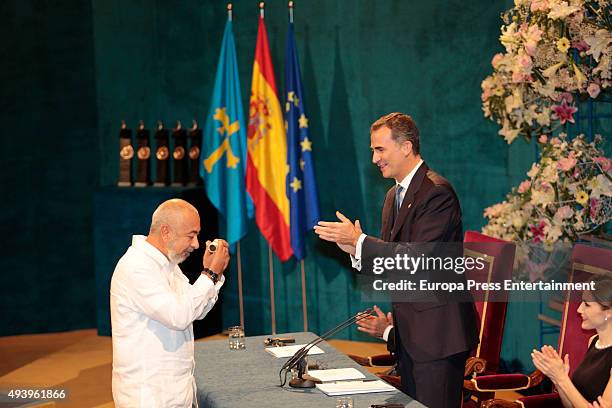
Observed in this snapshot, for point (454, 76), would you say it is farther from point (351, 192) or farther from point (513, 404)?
point (513, 404)

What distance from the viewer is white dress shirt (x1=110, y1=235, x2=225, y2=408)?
12.0 feet

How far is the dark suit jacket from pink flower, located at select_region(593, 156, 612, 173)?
58.3 inches

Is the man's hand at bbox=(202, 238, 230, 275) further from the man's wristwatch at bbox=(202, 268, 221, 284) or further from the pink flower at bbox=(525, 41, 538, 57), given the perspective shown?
the pink flower at bbox=(525, 41, 538, 57)

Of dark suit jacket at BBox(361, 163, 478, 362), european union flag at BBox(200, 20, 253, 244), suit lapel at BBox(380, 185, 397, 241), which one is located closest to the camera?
dark suit jacket at BBox(361, 163, 478, 362)

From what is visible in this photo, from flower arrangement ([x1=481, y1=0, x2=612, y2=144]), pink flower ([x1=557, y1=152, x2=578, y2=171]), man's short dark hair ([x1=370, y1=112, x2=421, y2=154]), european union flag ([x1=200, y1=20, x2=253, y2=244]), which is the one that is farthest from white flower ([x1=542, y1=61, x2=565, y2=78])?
european union flag ([x1=200, y1=20, x2=253, y2=244])

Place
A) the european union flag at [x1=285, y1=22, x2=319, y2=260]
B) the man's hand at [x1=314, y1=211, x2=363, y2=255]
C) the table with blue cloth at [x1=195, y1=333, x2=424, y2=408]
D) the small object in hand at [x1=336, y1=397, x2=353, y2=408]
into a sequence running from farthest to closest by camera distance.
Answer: the european union flag at [x1=285, y1=22, x2=319, y2=260] < the man's hand at [x1=314, y1=211, x2=363, y2=255] < the table with blue cloth at [x1=195, y1=333, x2=424, y2=408] < the small object in hand at [x1=336, y1=397, x2=353, y2=408]

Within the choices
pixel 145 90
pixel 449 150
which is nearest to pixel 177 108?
pixel 145 90

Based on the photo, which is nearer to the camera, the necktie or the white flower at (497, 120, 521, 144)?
the necktie

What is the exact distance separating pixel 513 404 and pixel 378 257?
3.03ft

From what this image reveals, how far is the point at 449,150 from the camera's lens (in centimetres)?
741

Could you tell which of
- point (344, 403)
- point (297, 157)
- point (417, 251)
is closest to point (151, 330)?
point (344, 403)

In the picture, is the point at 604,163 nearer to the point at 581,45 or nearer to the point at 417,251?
the point at 581,45

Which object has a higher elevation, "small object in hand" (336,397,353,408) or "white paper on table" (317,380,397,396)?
"small object in hand" (336,397,353,408)

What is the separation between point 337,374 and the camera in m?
3.99
